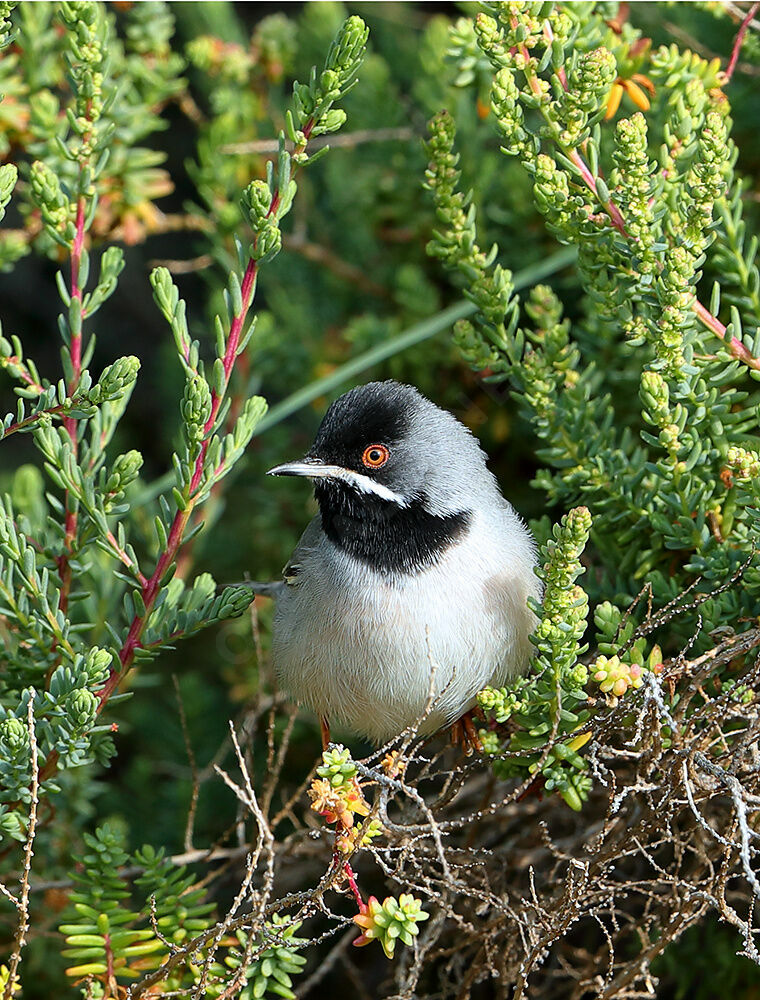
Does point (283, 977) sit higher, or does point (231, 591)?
point (231, 591)

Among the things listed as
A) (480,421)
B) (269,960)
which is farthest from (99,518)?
(480,421)

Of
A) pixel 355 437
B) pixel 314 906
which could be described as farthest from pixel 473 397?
pixel 314 906

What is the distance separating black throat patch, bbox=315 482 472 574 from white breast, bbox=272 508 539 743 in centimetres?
3

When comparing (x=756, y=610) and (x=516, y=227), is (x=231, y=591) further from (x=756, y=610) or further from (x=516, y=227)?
(x=516, y=227)

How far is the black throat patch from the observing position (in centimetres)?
254

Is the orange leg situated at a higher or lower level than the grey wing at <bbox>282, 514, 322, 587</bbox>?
lower

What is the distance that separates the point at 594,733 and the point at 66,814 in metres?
1.66

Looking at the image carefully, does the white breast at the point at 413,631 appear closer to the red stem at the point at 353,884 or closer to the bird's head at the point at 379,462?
the bird's head at the point at 379,462

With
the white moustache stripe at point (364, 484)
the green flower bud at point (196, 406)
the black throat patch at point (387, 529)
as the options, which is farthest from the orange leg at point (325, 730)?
the green flower bud at point (196, 406)

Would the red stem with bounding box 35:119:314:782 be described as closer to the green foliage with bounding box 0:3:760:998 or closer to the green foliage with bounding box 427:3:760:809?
the green foliage with bounding box 0:3:760:998

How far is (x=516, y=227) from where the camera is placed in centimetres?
352

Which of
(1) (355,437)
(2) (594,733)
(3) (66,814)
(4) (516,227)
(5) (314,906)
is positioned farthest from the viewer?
(4) (516,227)

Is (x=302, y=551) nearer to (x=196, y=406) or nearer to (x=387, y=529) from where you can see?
(x=387, y=529)

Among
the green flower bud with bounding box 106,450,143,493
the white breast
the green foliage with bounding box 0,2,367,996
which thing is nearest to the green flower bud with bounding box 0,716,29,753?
the green foliage with bounding box 0,2,367,996
